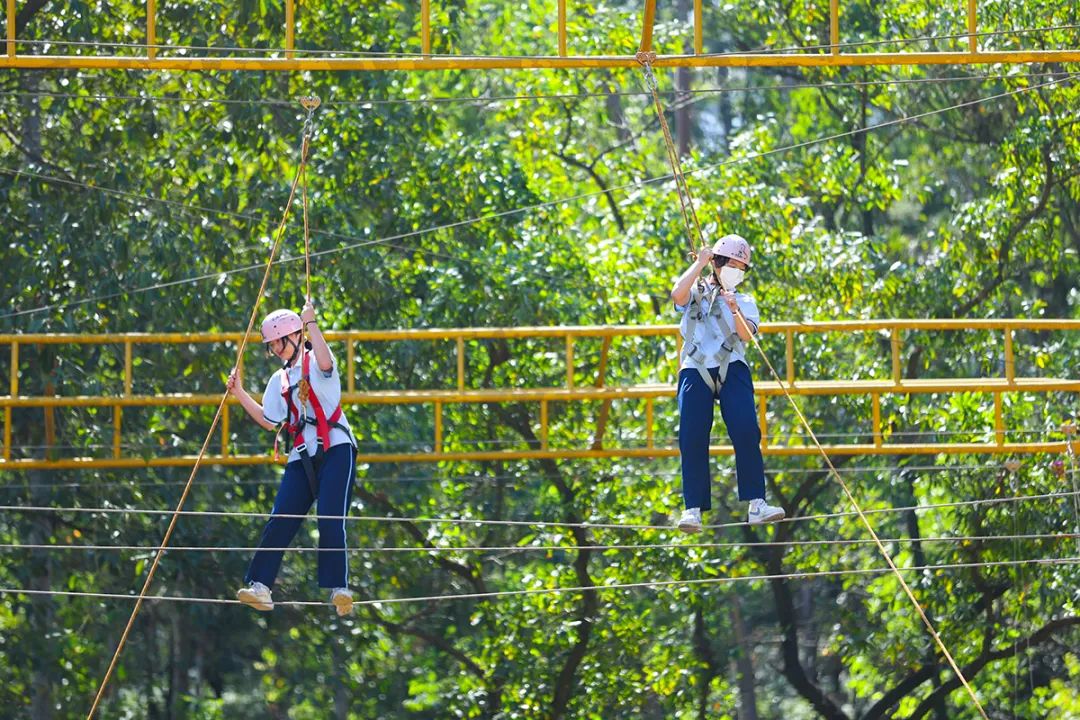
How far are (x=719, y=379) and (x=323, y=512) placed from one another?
193cm

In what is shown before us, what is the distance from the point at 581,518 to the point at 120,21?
572 cm

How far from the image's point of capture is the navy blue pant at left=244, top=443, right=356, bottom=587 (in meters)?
9.04

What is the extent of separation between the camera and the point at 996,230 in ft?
57.3

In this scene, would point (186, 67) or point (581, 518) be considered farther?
point (581, 518)

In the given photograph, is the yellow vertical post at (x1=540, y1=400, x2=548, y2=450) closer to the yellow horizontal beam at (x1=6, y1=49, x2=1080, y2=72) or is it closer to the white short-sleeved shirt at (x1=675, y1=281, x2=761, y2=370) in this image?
the yellow horizontal beam at (x1=6, y1=49, x2=1080, y2=72)

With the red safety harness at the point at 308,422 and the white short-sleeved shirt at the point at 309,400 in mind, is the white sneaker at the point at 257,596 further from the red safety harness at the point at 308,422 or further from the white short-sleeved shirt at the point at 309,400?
the white short-sleeved shirt at the point at 309,400

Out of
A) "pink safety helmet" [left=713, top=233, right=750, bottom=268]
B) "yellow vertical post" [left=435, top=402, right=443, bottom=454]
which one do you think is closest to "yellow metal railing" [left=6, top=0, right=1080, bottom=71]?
"pink safety helmet" [left=713, top=233, right=750, bottom=268]

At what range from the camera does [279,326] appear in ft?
29.1

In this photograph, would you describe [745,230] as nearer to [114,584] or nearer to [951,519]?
[951,519]

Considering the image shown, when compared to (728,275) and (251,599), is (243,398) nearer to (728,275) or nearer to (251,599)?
(251,599)

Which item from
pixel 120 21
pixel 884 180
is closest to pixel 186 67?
pixel 120 21

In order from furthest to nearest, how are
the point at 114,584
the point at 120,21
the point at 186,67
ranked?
the point at 114,584 < the point at 120,21 < the point at 186,67

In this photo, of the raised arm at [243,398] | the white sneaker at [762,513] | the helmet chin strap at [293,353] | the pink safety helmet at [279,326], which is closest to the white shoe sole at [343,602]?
the raised arm at [243,398]

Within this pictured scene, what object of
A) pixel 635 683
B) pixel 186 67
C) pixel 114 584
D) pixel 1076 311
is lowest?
pixel 635 683
